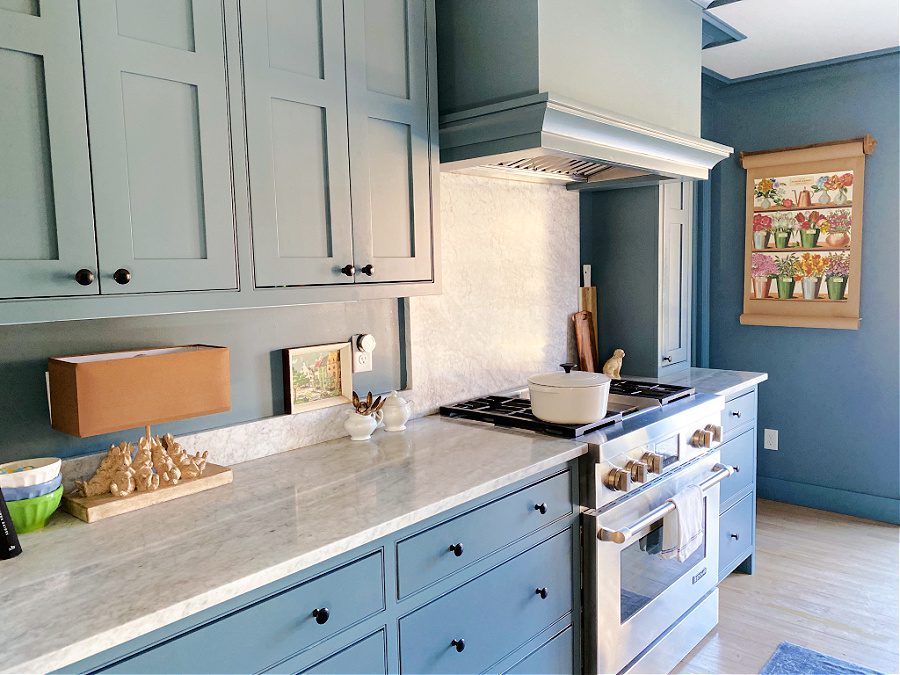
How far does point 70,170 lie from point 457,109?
1242mm

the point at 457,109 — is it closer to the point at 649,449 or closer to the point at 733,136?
the point at 649,449

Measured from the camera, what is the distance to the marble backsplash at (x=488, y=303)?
2418mm

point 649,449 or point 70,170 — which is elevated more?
point 70,170

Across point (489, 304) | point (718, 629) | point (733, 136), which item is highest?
point (733, 136)

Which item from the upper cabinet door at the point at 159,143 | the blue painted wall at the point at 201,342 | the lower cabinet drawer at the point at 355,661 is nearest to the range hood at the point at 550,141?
the blue painted wall at the point at 201,342

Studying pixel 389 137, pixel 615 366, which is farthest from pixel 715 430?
pixel 389 137

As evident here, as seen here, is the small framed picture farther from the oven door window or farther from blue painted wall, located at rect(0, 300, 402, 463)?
the oven door window

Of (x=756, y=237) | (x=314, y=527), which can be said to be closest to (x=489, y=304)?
(x=314, y=527)

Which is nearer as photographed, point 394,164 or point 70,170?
point 70,170

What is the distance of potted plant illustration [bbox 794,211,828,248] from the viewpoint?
151 inches

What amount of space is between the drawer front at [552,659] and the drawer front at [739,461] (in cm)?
114

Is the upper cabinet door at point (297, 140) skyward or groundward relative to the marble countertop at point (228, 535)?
skyward

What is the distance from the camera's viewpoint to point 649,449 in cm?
228

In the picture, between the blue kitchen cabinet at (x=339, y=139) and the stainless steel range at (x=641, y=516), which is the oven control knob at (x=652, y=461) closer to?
the stainless steel range at (x=641, y=516)
